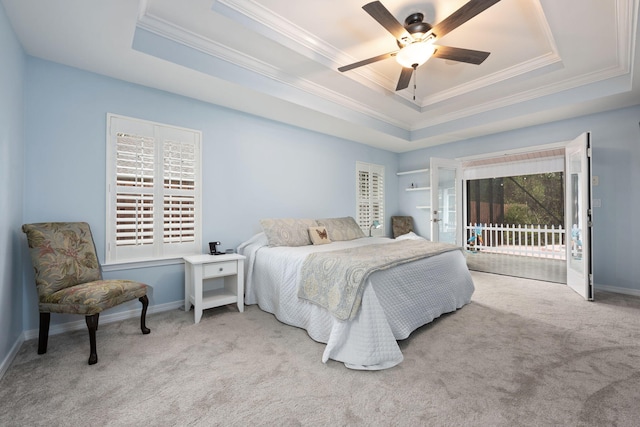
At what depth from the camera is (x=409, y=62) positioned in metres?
2.57

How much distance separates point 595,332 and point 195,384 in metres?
3.28

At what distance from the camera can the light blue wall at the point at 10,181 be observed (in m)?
1.92

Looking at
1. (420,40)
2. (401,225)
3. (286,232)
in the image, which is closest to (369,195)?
(401,225)

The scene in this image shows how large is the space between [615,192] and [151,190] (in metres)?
5.74

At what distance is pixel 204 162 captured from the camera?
339cm

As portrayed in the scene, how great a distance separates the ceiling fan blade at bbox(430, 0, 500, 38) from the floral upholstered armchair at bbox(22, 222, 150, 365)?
3.20 meters

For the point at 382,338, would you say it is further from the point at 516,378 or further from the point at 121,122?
the point at 121,122

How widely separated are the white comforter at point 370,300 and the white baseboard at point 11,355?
72.3 inches

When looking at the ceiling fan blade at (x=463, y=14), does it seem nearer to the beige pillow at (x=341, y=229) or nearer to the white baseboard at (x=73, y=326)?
the beige pillow at (x=341, y=229)

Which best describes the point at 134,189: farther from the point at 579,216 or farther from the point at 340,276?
the point at 579,216

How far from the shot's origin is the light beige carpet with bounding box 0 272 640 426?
1.51 meters

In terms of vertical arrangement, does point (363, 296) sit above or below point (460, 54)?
below

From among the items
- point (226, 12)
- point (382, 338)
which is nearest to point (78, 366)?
point (382, 338)

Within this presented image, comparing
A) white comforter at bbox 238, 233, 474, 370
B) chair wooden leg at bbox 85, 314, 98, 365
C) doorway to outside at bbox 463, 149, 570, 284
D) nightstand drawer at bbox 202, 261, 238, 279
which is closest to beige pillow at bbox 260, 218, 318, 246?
white comforter at bbox 238, 233, 474, 370
